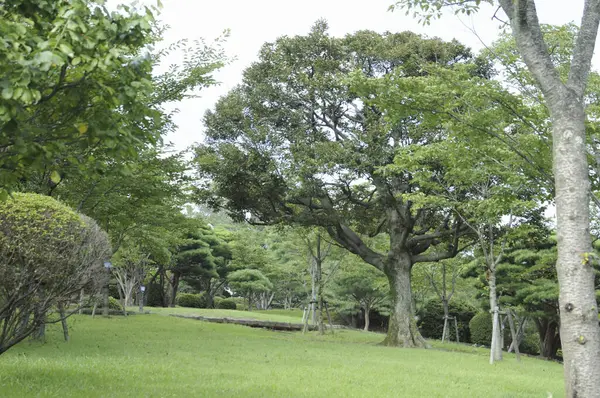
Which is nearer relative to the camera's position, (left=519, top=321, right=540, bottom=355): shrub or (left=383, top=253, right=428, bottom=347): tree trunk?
(left=383, top=253, right=428, bottom=347): tree trunk

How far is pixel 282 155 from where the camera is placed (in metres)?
16.8

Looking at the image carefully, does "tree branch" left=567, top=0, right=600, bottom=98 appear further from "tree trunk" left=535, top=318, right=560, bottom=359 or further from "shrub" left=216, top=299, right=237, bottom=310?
"shrub" left=216, top=299, right=237, bottom=310

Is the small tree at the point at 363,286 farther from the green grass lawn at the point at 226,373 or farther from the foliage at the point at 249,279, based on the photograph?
the green grass lawn at the point at 226,373

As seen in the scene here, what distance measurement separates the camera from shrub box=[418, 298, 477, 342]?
97.2ft

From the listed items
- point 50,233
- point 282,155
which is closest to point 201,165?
point 282,155

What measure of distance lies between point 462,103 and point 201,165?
11.6 metres

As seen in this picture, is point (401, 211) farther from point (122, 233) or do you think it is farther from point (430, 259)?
point (122, 233)

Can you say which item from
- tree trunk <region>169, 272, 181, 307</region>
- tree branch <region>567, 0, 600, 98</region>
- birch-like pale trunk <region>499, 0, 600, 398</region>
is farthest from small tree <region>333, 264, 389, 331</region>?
birch-like pale trunk <region>499, 0, 600, 398</region>

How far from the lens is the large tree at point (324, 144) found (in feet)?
53.8

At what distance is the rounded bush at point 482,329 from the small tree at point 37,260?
2314cm

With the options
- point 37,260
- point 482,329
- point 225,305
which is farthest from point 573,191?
point 225,305

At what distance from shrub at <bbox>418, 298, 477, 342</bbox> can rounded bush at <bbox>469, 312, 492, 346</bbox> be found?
2821 millimetres

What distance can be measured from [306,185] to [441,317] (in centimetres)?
1657

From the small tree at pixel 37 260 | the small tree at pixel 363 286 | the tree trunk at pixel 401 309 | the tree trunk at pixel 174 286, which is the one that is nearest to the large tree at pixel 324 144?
the tree trunk at pixel 401 309
